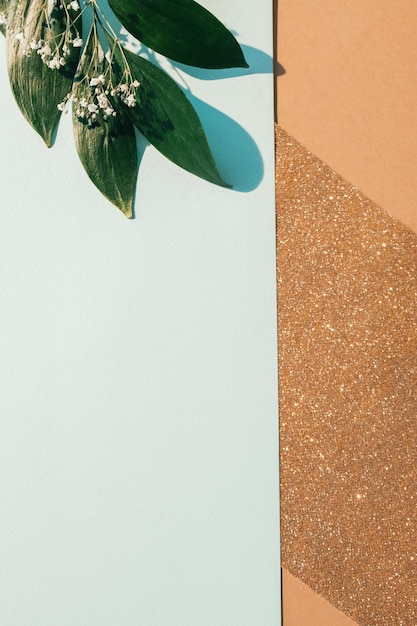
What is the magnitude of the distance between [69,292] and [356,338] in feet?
1.37

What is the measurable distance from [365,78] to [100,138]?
39cm

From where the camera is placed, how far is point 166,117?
90 centimetres

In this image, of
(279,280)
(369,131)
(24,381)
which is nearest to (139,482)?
(24,381)

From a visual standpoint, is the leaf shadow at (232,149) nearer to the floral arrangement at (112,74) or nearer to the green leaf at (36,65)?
the floral arrangement at (112,74)

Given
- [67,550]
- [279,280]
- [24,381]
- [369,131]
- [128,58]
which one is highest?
[128,58]

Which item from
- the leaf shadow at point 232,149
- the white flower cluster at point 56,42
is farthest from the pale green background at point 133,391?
the white flower cluster at point 56,42

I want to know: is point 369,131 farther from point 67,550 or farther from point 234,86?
point 67,550

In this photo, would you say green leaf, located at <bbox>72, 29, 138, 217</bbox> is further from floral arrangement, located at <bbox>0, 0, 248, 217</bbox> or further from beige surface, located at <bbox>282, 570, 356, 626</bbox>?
beige surface, located at <bbox>282, 570, 356, 626</bbox>

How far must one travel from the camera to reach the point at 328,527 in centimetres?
94

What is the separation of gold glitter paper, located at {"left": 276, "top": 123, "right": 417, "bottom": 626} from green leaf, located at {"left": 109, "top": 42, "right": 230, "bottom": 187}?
13 cm

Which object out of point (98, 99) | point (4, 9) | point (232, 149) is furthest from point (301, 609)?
point (4, 9)

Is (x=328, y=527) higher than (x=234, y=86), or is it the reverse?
(x=234, y=86)

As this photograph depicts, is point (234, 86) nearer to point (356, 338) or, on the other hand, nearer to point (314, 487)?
point (356, 338)

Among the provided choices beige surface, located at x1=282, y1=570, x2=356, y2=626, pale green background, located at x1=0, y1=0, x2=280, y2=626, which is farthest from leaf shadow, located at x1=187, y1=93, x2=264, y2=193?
beige surface, located at x1=282, y1=570, x2=356, y2=626
